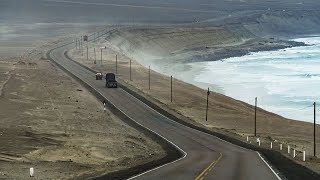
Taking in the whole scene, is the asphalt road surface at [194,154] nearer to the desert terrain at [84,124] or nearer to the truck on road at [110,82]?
the desert terrain at [84,124]

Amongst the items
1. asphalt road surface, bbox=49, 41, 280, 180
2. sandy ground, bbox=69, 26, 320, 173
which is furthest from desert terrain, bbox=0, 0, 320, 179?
asphalt road surface, bbox=49, 41, 280, 180

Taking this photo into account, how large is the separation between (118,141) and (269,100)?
52.5 meters

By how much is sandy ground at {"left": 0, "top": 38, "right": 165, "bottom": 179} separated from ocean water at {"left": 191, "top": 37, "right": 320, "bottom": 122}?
31708 mm

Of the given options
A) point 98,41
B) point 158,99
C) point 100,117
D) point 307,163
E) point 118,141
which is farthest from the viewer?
point 98,41

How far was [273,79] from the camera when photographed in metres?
123

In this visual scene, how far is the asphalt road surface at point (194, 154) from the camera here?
3419 centimetres

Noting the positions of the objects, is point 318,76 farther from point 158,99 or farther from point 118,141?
point 118,141

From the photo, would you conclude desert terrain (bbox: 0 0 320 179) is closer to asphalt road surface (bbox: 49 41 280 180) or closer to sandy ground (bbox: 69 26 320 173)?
sandy ground (bbox: 69 26 320 173)

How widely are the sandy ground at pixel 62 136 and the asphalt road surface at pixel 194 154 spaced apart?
2.63 metres

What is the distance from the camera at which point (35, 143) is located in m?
43.4

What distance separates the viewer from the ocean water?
9256 centimetres

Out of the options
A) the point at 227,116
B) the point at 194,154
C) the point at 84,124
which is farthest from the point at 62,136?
the point at 227,116

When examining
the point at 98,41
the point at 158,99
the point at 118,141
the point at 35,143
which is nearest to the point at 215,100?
the point at 158,99

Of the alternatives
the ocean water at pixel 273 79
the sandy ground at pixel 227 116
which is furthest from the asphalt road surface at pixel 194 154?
the ocean water at pixel 273 79
